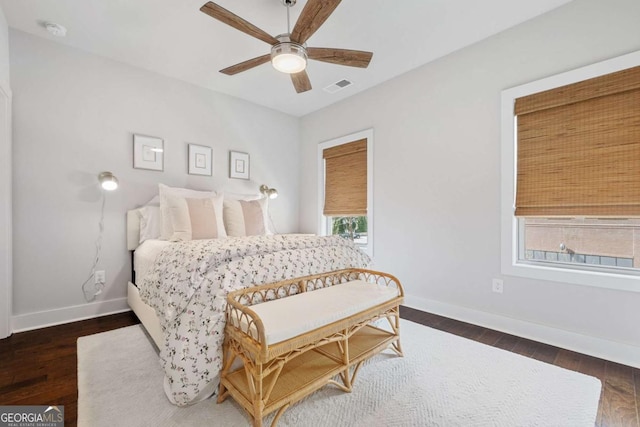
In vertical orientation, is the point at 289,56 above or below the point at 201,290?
above

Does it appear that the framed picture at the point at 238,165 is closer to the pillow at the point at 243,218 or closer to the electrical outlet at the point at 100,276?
the pillow at the point at 243,218

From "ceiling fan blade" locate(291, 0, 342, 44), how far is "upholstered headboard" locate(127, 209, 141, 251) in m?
2.39

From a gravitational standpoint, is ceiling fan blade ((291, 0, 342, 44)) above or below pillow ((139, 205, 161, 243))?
above

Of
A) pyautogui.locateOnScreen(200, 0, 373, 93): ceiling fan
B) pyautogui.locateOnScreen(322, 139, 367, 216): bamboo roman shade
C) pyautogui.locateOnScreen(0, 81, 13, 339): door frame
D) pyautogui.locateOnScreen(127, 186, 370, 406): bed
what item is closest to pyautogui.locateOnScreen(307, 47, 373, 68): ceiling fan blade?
pyautogui.locateOnScreen(200, 0, 373, 93): ceiling fan

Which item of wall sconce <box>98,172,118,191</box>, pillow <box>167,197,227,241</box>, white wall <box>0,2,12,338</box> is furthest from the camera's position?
wall sconce <box>98,172,118,191</box>

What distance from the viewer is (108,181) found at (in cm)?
270

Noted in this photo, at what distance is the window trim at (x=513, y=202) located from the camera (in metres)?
2.02

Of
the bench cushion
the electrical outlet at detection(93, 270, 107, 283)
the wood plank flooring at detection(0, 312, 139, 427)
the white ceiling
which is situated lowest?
the wood plank flooring at detection(0, 312, 139, 427)

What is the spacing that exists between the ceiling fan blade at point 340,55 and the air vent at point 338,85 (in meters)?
1.33

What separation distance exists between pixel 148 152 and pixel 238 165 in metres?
1.07

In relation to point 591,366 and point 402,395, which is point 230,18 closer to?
point 402,395

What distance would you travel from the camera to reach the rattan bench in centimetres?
128

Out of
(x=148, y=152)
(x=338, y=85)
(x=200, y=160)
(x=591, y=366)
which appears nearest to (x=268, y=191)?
(x=200, y=160)

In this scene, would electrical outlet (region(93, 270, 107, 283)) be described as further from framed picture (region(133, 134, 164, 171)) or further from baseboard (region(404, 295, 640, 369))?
baseboard (region(404, 295, 640, 369))
